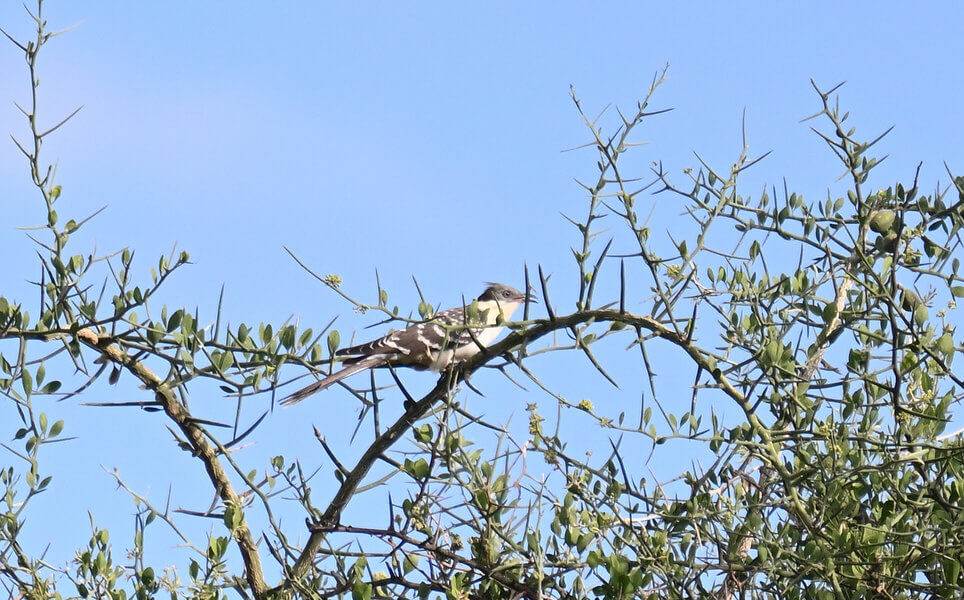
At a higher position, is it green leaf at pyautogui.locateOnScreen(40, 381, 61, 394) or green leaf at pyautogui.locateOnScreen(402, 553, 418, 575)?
green leaf at pyautogui.locateOnScreen(40, 381, 61, 394)

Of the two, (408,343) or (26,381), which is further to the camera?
(408,343)

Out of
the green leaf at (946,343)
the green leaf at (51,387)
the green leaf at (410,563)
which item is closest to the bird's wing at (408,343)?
the green leaf at (410,563)

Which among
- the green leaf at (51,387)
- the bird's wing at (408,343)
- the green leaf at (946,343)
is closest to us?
the green leaf at (946,343)

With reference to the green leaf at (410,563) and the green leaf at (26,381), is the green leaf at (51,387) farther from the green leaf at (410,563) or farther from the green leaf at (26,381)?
the green leaf at (410,563)

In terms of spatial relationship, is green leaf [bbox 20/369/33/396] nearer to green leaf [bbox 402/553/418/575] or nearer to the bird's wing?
green leaf [bbox 402/553/418/575]

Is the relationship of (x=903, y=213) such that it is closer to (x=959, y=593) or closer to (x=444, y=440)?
(x=959, y=593)

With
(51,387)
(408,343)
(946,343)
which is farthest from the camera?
(408,343)

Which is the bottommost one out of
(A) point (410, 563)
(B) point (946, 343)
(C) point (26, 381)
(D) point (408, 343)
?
(A) point (410, 563)

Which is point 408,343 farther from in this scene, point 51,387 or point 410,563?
point 51,387

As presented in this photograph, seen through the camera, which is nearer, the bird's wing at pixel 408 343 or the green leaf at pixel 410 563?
the green leaf at pixel 410 563

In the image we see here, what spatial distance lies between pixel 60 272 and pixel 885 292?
262cm

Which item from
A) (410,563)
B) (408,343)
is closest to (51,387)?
(410,563)

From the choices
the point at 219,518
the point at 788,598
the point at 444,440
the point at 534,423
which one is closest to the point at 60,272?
the point at 219,518

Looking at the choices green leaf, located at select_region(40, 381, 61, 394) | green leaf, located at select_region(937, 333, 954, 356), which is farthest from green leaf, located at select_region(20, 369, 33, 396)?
green leaf, located at select_region(937, 333, 954, 356)
